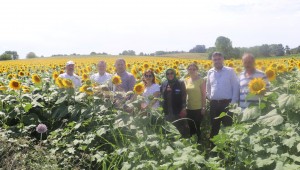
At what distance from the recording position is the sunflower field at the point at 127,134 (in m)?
3.10

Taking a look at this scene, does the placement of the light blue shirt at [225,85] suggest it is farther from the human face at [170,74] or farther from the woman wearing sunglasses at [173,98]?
the human face at [170,74]

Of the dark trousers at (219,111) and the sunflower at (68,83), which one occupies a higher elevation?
the sunflower at (68,83)

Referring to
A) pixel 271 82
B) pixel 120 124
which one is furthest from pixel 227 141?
pixel 271 82

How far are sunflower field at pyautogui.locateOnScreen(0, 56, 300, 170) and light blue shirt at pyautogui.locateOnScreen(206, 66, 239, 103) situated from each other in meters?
0.51

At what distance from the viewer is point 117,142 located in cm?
389

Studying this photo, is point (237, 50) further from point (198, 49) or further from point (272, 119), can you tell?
point (198, 49)

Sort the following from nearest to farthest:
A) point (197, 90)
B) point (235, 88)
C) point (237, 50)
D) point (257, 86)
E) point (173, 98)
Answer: point (257, 86), point (235, 88), point (173, 98), point (197, 90), point (237, 50)

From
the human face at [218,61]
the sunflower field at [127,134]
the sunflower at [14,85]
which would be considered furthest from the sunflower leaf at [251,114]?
the sunflower at [14,85]

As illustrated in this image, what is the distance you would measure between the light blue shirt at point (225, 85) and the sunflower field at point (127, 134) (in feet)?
1.68

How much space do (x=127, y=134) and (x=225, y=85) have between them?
6.62 feet

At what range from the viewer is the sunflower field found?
122 inches

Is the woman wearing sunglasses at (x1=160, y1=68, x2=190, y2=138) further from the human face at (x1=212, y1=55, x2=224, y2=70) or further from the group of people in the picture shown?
the human face at (x1=212, y1=55, x2=224, y2=70)

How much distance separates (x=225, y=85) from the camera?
5.52 meters

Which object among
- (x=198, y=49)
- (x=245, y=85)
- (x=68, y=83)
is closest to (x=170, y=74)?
(x=245, y=85)
